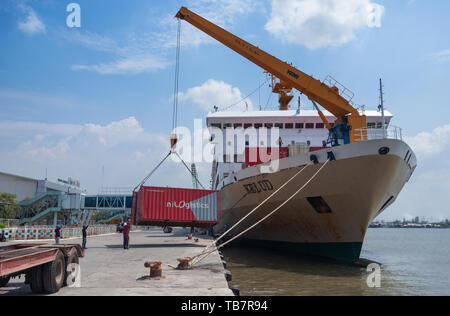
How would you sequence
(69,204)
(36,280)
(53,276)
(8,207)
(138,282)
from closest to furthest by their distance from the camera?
(36,280)
(53,276)
(138,282)
(69,204)
(8,207)

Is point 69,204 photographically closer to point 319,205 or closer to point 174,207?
point 174,207

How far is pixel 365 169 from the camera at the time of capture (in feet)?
45.2

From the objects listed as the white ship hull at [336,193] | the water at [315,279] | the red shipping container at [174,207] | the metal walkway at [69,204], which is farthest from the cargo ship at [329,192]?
the metal walkway at [69,204]

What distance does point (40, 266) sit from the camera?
24.2ft

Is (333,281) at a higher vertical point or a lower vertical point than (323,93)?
lower

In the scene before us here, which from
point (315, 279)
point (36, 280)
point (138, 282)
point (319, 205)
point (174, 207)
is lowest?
point (315, 279)

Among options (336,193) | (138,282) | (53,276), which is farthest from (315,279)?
(53,276)

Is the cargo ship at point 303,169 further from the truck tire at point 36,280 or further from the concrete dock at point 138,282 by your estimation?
the truck tire at point 36,280

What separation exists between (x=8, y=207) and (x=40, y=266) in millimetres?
53167

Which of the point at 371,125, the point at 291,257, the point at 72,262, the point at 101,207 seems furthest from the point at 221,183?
the point at 101,207

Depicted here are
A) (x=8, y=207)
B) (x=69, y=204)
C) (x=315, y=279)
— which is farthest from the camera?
(x=8, y=207)

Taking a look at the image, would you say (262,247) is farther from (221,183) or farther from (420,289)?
(420,289)

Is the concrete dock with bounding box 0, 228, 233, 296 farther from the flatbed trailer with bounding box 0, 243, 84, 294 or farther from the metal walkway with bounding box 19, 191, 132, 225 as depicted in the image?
the metal walkway with bounding box 19, 191, 132, 225
